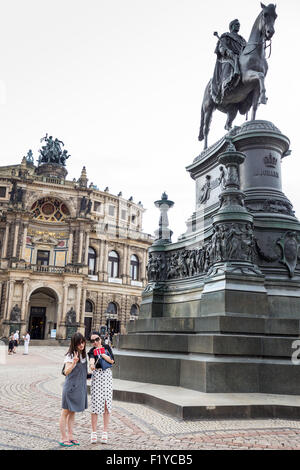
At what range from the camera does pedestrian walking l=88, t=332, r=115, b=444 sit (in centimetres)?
471

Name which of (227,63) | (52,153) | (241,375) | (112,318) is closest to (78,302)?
(112,318)

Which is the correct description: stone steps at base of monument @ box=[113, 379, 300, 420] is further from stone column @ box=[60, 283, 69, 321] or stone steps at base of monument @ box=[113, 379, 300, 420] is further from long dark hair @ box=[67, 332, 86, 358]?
stone column @ box=[60, 283, 69, 321]

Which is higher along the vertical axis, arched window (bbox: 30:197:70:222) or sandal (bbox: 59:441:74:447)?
arched window (bbox: 30:197:70:222)

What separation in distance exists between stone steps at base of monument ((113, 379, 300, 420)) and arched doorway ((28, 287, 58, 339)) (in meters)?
42.3

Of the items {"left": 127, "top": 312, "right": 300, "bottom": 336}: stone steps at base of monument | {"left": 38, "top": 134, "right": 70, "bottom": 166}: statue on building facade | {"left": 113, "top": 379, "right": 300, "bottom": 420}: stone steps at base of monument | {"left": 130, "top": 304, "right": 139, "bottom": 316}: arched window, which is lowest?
{"left": 113, "top": 379, "right": 300, "bottom": 420}: stone steps at base of monument

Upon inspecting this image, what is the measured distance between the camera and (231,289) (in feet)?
24.4

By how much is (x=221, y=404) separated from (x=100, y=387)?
5.85 feet

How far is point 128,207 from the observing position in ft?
203

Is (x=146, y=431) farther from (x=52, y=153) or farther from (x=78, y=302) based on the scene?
(x=52, y=153)

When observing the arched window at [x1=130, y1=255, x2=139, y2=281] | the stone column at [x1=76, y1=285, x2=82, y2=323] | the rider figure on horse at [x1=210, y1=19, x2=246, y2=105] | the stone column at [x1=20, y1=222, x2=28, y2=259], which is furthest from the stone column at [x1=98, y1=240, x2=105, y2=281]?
the rider figure on horse at [x1=210, y1=19, x2=246, y2=105]

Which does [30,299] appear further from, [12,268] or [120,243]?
[120,243]

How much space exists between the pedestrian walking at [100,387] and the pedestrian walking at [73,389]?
0.13 m

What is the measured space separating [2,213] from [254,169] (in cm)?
4227

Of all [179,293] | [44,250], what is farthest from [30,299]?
[179,293]
